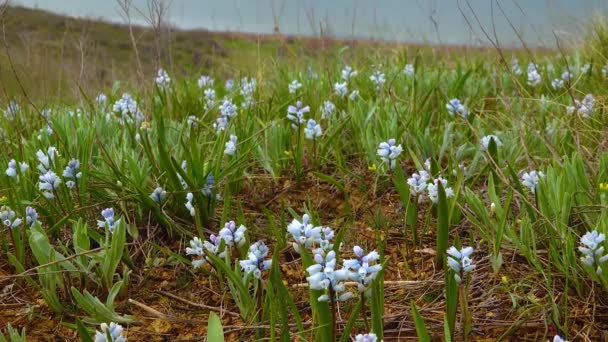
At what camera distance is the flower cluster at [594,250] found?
1885 mm

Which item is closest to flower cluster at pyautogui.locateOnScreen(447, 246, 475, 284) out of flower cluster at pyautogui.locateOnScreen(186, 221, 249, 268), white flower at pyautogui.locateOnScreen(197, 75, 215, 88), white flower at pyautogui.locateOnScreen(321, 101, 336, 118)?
flower cluster at pyautogui.locateOnScreen(186, 221, 249, 268)

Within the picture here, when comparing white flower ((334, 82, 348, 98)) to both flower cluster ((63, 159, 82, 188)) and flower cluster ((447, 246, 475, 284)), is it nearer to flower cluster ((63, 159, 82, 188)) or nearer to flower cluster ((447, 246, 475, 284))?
flower cluster ((63, 159, 82, 188))

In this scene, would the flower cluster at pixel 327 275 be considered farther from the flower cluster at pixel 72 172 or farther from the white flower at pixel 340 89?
the white flower at pixel 340 89

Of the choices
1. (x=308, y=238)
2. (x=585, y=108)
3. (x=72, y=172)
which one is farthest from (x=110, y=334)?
(x=585, y=108)

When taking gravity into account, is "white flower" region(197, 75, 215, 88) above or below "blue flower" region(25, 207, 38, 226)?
above

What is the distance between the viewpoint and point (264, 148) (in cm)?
339

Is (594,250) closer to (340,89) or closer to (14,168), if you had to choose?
(14,168)

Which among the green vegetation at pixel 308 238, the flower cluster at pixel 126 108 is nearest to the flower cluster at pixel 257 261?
the green vegetation at pixel 308 238

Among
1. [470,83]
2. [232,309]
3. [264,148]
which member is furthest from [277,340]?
[470,83]

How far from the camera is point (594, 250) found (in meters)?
1.93

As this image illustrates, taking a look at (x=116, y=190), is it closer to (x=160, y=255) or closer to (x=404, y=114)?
(x=160, y=255)

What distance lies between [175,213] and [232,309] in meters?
0.74

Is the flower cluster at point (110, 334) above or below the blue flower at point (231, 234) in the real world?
below

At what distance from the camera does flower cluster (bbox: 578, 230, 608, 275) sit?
6.18 feet
